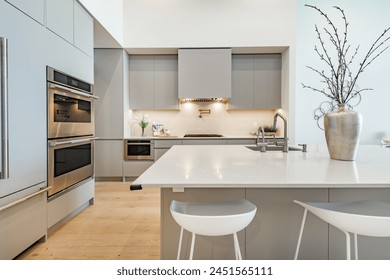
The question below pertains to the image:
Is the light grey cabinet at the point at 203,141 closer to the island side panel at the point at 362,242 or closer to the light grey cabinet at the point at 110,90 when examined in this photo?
the light grey cabinet at the point at 110,90

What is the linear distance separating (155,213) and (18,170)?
5.25ft

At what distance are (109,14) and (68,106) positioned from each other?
202cm

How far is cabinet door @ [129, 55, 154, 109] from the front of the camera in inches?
205

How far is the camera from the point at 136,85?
5203mm

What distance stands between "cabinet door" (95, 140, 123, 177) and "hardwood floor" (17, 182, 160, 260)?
1.18 m

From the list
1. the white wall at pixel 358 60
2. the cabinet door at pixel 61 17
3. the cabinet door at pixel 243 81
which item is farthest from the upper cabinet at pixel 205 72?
the cabinet door at pixel 61 17

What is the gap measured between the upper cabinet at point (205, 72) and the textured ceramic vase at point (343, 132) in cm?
308

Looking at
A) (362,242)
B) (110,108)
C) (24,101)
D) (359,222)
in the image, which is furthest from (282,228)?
(110,108)

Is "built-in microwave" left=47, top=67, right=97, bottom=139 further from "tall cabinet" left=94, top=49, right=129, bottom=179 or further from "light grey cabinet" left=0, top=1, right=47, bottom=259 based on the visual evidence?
"tall cabinet" left=94, top=49, right=129, bottom=179

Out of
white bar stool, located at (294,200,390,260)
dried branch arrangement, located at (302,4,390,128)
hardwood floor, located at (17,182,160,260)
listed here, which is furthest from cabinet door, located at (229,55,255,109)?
white bar stool, located at (294,200,390,260)

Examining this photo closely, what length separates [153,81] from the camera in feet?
17.0

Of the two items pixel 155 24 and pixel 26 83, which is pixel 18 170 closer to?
pixel 26 83

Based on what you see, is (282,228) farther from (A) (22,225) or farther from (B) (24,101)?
(B) (24,101)

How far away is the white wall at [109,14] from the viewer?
136 inches
